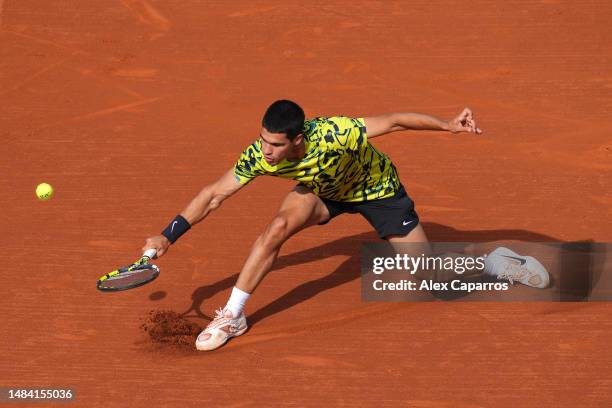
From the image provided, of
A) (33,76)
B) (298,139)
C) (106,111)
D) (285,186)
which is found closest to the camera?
(298,139)

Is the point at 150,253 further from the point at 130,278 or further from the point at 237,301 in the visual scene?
the point at 237,301

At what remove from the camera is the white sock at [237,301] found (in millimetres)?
7859

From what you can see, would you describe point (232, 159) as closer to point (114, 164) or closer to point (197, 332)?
point (114, 164)

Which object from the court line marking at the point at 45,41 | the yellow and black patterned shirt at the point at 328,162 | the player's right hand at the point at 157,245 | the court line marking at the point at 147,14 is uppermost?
the court line marking at the point at 147,14

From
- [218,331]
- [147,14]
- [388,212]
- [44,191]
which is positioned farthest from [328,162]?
[147,14]

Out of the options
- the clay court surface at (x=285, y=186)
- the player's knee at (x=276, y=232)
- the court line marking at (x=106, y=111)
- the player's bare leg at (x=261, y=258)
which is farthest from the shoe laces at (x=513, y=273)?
the court line marking at (x=106, y=111)

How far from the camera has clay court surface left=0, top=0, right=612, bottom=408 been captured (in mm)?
7621

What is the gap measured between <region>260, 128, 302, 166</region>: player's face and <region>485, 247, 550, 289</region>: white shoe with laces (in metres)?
2.36

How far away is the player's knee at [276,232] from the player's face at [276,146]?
1.70 ft

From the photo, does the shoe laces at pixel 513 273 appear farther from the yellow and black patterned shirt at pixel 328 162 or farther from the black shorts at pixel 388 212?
the yellow and black patterned shirt at pixel 328 162

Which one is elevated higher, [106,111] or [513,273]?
[106,111]

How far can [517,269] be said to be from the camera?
28.3ft

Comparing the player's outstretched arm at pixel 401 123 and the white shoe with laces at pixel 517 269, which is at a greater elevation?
the player's outstretched arm at pixel 401 123

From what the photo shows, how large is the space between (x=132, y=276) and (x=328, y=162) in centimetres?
178
